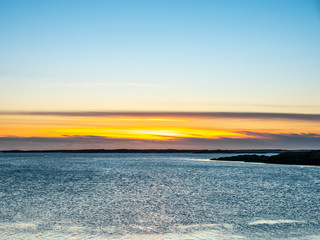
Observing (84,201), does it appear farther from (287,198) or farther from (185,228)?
(287,198)

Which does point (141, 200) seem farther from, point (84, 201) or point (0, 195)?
point (0, 195)

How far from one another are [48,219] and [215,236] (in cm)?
1103

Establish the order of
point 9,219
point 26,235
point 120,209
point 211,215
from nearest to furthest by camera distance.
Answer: point 26,235 < point 9,219 < point 211,215 < point 120,209

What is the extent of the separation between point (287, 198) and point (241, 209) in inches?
367

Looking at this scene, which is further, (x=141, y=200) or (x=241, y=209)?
(x=141, y=200)

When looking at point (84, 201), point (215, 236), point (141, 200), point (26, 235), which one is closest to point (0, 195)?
point (84, 201)

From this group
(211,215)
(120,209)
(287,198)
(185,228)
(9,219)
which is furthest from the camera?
(287,198)

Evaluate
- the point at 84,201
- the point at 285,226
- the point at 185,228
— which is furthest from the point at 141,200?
the point at 285,226

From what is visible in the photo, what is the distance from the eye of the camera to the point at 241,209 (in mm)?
28984

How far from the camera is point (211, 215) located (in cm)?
2616

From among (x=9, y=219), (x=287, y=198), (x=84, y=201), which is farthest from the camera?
(x=287, y=198)

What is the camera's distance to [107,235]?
1983 centimetres

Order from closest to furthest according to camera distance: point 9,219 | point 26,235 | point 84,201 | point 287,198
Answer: point 26,235 → point 9,219 → point 84,201 → point 287,198

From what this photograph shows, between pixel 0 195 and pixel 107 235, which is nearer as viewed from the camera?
pixel 107 235
